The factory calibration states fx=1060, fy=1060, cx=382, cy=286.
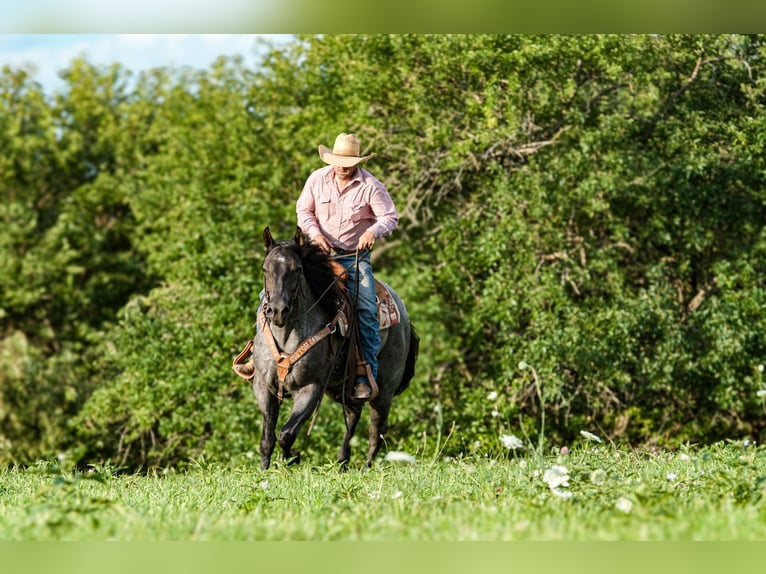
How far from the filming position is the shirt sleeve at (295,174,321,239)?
9055 mm

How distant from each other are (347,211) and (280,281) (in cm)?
121

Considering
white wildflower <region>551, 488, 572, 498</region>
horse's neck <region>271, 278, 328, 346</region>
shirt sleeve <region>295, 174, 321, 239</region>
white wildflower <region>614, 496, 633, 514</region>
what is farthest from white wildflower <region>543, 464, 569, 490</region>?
shirt sleeve <region>295, 174, 321, 239</region>

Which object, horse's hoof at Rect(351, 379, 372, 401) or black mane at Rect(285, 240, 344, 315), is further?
horse's hoof at Rect(351, 379, 372, 401)

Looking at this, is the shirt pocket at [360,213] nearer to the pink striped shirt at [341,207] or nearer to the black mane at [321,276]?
the pink striped shirt at [341,207]

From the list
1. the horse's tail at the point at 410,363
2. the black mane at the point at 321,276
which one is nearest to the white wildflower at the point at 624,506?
the black mane at the point at 321,276

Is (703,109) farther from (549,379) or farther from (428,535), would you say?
(428,535)

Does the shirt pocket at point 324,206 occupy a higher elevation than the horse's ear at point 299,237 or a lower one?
higher

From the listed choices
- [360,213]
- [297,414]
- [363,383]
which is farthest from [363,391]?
[360,213]

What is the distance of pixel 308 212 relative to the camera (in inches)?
360

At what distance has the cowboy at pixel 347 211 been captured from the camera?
9031mm

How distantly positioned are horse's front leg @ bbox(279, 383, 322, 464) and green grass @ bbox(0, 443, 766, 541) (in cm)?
109

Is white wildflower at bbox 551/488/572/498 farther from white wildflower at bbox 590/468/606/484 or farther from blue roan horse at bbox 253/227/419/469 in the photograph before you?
blue roan horse at bbox 253/227/419/469

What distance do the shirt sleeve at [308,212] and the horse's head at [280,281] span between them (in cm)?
65

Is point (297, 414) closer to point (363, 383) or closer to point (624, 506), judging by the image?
point (363, 383)
